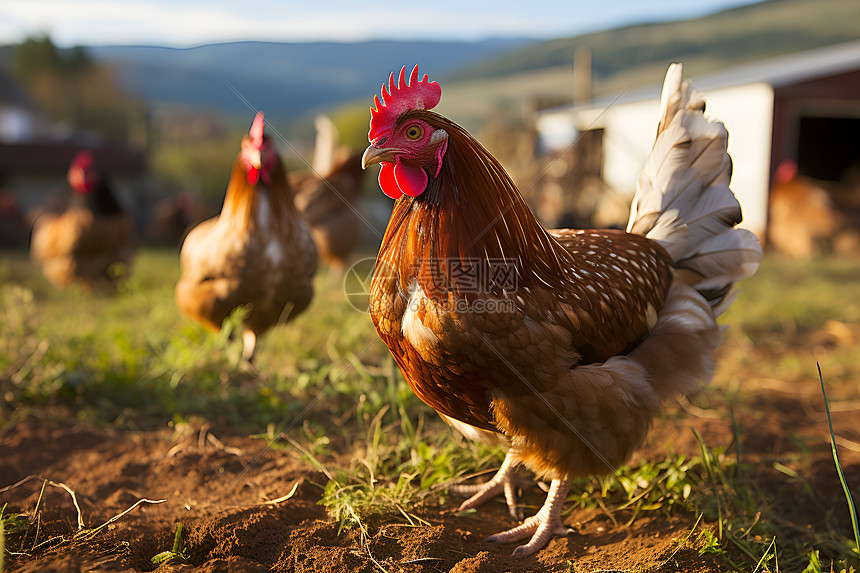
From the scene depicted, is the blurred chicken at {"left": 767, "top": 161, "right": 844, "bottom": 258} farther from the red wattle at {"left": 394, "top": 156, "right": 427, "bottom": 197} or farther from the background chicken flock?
the red wattle at {"left": 394, "top": 156, "right": 427, "bottom": 197}

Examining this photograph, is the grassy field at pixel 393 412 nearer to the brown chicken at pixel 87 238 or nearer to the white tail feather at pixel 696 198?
the white tail feather at pixel 696 198

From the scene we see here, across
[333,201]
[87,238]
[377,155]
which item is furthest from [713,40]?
[377,155]

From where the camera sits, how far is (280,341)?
4.33 m

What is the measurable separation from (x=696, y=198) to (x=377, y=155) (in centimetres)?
173

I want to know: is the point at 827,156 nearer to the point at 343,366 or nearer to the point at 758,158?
the point at 758,158

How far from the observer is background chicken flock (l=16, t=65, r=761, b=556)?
195 cm

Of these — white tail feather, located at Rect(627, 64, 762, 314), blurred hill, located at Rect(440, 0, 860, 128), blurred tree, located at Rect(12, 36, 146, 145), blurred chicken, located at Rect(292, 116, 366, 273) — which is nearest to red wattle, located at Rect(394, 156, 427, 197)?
white tail feather, located at Rect(627, 64, 762, 314)

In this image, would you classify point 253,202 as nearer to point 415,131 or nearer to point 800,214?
point 415,131

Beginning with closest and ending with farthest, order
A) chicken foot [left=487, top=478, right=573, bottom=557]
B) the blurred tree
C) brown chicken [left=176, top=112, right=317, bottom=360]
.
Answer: chicken foot [left=487, top=478, right=573, bottom=557] < brown chicken [left=176, top=112, right=317, bottom=360] < the blurred tree

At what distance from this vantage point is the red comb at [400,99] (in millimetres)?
2000

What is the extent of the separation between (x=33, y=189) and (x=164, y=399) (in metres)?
13.3

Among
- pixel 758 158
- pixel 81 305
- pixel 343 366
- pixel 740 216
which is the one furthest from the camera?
pixel 758 158

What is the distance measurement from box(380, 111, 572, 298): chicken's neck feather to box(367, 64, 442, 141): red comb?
0.10 metres

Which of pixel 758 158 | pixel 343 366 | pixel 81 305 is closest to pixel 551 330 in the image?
pixel 343 366
